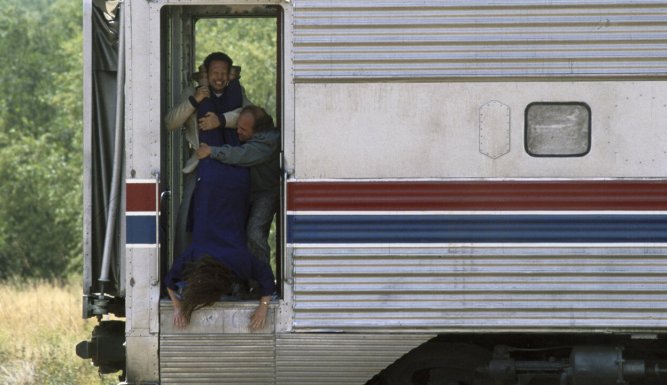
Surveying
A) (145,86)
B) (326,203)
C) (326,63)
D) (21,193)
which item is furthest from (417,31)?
(21,193)

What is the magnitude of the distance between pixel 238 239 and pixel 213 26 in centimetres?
1767

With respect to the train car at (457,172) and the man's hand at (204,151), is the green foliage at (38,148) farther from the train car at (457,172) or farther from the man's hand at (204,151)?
the train car at (457,172)

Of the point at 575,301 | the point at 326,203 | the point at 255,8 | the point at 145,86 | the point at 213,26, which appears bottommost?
the point at 575,301

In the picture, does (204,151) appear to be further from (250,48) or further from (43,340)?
(250,48)

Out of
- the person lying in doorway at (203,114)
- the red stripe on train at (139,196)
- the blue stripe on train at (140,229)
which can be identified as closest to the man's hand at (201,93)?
the person lying in doorway at (203,114)

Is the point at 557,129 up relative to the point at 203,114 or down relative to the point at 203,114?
down

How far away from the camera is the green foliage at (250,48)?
2238 centimetres

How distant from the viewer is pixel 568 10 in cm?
710

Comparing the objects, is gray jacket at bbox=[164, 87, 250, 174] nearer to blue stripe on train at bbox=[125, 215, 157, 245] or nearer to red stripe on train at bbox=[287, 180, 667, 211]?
blue stripe on train at bbox=[125, 215, 157, 245]

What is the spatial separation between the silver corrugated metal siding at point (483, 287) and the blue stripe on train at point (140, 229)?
844 millimetres

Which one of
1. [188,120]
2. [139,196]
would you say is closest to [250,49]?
[188,120]

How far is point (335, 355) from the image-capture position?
7199mm

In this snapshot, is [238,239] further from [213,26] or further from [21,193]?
[21,193]

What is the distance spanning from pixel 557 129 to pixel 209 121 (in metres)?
2.02
